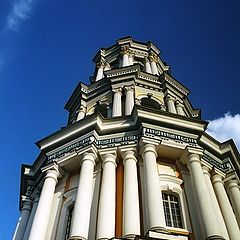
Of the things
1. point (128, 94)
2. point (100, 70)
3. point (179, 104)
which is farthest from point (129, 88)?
point (100, 70)

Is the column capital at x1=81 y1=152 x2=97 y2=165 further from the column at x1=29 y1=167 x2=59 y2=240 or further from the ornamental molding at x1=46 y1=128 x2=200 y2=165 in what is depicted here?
the column at x1=29 y1=167 x2=59 y2=240

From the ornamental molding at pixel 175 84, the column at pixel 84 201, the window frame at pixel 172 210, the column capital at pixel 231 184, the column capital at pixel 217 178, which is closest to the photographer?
the column at pixel 84 201

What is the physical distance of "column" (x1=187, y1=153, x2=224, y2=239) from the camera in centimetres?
1304

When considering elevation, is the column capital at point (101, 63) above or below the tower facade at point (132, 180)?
above

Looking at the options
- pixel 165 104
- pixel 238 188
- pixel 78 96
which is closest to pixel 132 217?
pixel 238 188

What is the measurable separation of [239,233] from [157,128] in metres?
5.86

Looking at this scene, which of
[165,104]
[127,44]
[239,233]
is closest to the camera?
[239,233]

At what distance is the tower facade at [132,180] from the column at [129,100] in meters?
0.06

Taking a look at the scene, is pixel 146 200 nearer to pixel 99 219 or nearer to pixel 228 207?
pixel 99 219

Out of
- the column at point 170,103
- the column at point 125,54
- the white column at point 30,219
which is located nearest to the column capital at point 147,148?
the column at point 170,103

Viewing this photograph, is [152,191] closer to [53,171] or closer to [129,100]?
[53,171]

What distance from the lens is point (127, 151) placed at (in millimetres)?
16938

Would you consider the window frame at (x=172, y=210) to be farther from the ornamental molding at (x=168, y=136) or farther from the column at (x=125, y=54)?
the column at (x=125, y=54)

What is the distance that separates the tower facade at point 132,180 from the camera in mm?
13898
